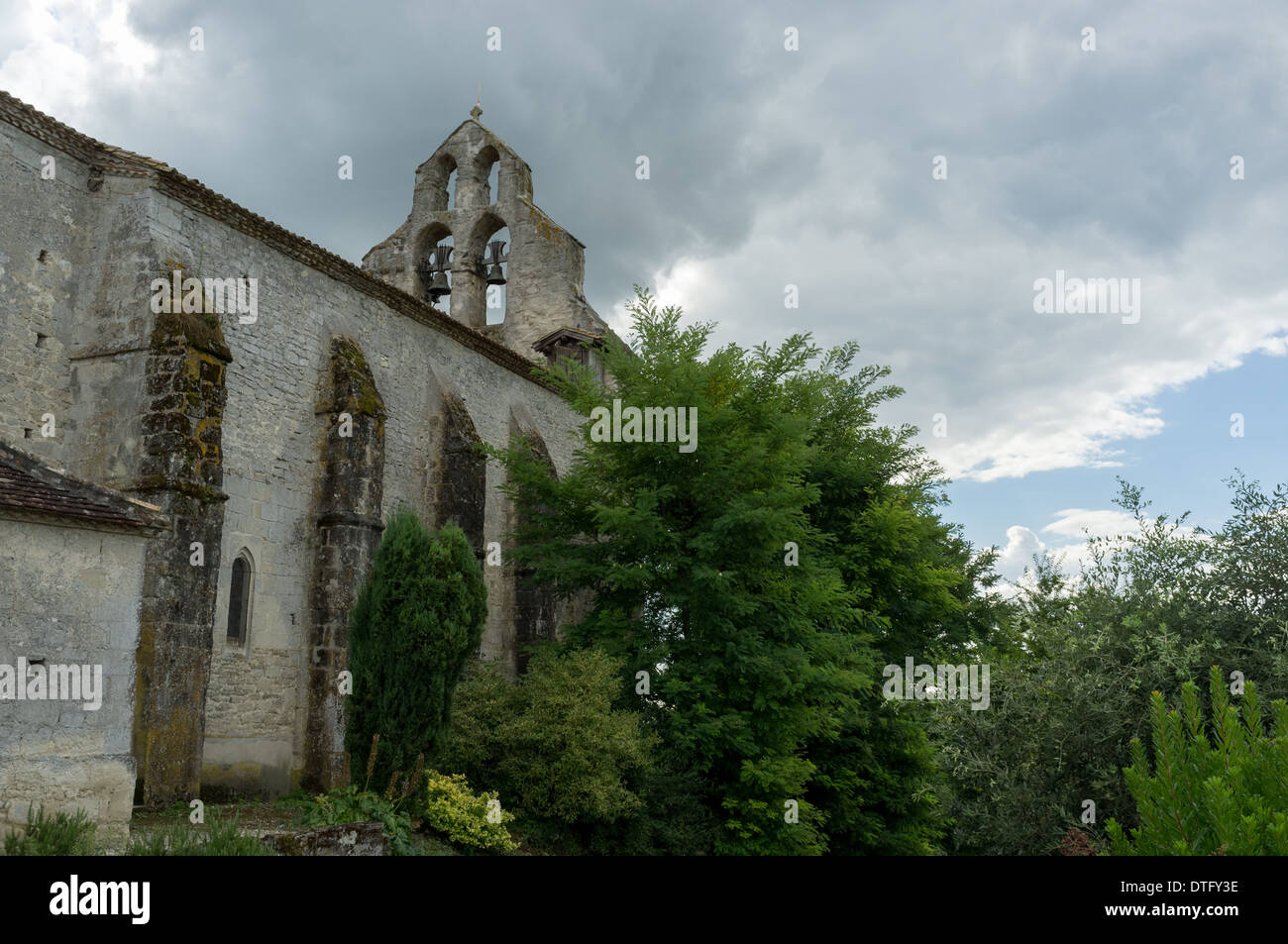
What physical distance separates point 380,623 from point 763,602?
6629mm

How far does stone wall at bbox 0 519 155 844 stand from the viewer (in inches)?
346

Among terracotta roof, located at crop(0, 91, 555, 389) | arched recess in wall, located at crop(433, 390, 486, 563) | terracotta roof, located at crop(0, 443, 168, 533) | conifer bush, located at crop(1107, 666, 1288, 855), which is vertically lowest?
conifer bush, located at crop(1107, 666, 1288, 855)

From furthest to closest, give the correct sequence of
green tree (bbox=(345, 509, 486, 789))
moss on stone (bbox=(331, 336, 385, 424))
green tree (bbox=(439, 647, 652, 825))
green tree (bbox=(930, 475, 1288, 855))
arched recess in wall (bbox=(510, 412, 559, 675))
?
arched recess in wall (bbox=(510, 412, 559, 675)) → moss on stone (bbox=(331, 336, 385, 424)) → green tree (bbox=(345, 509, 486, 789)) → green tree (bbox=(439, 647, 652, 825)) → green tree (bbox=(930, 475, 1288, 855))

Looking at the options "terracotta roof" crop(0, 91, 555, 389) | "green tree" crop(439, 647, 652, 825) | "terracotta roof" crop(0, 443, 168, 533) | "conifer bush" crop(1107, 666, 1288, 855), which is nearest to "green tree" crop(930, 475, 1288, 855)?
"conifer bush" crop(1107, 666, 1288, 855)

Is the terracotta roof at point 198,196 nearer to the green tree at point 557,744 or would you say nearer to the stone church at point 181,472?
the stone church at point 181,472

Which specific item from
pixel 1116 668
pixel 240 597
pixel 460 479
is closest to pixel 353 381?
pixel 460 479

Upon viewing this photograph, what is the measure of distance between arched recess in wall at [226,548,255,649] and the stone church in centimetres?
4

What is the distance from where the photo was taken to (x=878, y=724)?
2020 cm

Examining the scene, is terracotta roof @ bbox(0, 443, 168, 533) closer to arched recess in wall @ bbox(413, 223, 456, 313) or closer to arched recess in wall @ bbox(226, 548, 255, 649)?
arched recess in wall @ bbox(226, 548, 255, 649)

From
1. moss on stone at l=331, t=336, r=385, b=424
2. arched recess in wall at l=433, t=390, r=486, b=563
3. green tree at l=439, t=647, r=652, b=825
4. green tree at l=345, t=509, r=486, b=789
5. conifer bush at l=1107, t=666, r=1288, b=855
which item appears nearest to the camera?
conifer bush at l=1107, t=666, r=1288, b=855

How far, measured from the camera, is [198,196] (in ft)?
48.0

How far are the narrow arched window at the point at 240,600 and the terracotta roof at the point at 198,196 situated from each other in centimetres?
551

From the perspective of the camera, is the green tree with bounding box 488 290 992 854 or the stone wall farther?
the green tree with bounding box 488 290 992 854

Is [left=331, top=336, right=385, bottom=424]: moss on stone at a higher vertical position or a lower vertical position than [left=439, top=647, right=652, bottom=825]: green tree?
higher
